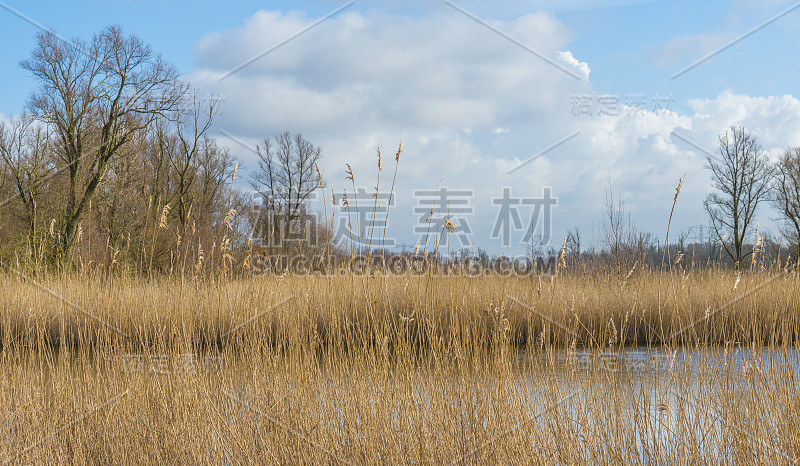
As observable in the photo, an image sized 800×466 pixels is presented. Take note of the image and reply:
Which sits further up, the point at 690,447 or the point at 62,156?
the point at 62,156

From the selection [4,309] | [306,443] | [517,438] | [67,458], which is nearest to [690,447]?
[517,438]

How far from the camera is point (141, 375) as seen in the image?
9.48 ft

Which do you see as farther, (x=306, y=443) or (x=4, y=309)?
(x=4, y=309)

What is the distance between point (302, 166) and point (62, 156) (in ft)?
29.6

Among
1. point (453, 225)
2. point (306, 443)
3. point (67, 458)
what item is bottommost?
point (67, 458)

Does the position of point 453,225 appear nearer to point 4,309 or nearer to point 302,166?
point 4,309

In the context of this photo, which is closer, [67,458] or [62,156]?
[67,458]

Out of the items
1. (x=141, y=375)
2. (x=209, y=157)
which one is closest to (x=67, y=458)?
(x=141, y=375)

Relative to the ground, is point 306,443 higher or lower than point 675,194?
lower

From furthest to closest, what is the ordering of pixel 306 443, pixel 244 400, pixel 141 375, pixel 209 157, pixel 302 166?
pixel 302 166 < pixel 209 157 < pixel 141 375 < pixel 244 400 < pixel 306 443

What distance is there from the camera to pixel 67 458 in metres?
2.70

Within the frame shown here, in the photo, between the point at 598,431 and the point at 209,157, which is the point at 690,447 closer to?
the point at 598,431

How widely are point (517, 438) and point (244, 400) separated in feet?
4.09

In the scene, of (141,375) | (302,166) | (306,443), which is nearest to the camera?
(306,443)
